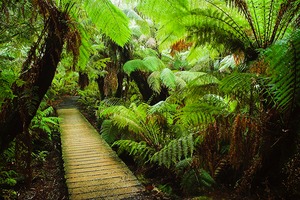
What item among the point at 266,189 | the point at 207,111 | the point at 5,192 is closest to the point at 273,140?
the point at 266,189

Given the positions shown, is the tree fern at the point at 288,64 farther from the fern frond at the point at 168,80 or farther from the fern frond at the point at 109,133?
the fern frond at the point at 109,133

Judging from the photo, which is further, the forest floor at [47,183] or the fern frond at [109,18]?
the forest floor at [47,183]

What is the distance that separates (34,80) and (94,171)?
169 cm

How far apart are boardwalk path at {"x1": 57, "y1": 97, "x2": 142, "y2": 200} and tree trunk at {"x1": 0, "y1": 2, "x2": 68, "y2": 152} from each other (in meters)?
0.98

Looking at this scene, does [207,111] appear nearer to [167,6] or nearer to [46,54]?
[167,6]

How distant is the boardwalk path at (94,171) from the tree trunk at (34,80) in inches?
38.4

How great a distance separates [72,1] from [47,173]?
117 inches

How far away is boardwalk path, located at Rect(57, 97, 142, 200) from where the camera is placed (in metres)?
2.81

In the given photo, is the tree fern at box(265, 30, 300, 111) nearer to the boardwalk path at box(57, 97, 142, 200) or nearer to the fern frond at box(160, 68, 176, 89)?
the boardwalk path at box(57, 97, 142, 200)

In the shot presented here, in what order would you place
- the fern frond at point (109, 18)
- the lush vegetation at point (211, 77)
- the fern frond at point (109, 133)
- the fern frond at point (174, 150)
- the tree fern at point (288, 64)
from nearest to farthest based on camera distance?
the tree fern at point (288, 64)
the lush vegetation at point (211, 77)
the fern frond at point (109, 18)
the fern frond at point (174, 150)
the fern frond at point (109, 133)

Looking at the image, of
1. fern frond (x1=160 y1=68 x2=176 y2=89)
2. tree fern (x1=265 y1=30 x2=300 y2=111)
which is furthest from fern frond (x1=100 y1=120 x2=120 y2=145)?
tree fern (x1=265 y1=30 x2=300 y2=111)

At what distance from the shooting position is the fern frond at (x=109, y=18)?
2.36 metres

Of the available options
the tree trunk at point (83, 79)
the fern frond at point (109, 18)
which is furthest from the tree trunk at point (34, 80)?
the tree trunk at point (83, 79)

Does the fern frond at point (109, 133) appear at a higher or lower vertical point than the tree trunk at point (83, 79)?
lower
